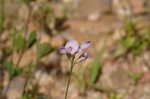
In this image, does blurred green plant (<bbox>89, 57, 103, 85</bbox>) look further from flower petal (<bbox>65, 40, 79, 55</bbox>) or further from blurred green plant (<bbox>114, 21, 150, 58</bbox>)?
flower petal (<bbox>65, 40, 79, 55</bbox>)

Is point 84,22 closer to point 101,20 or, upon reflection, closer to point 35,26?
point 101,20

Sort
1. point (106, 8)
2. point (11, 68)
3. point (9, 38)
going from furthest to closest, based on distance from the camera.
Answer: point (106, 8) < point (9, 38) < point (11, 68)

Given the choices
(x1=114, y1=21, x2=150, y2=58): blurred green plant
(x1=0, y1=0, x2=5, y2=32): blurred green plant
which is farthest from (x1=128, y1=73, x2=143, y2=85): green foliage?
(x1=0, y1=0, x2=5, y2=32): blurred green plant

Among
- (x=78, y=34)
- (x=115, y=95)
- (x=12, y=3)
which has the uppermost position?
(x=12, y=3)

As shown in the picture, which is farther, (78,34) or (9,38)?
(78,34)

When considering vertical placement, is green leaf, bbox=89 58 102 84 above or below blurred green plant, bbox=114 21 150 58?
below

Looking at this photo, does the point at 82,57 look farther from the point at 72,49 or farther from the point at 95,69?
the point at 95,69

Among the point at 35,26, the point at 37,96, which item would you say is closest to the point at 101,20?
the point at 35,26

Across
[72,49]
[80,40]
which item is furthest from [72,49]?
[80,40]

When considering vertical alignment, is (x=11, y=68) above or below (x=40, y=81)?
above
